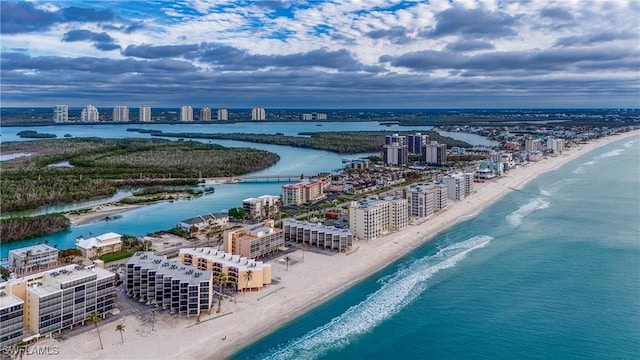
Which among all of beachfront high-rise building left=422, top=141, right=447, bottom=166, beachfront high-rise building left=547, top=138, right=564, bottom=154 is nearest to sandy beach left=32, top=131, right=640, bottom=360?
beachfront high-rise building left=422, top=141, right=447, bottom=166

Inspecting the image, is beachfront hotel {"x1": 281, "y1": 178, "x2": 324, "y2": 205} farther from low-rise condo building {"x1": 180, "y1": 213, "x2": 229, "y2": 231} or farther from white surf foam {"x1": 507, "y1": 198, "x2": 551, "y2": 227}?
white surf foam {"x1": 507, "y1": 198, "x2": 551, "y2": 227}

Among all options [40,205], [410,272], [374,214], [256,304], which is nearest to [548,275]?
[410,272]

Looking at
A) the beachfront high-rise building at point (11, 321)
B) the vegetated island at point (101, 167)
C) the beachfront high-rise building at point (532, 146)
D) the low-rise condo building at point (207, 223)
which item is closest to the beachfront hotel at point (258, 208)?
the low-rise condo building at point (207, 223)

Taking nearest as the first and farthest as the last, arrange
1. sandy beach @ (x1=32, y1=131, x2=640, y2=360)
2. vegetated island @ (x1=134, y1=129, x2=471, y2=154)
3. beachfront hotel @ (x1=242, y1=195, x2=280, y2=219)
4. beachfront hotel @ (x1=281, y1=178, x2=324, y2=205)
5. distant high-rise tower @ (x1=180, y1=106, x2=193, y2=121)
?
sandy beach @ (x1=32, y1=131, x2=640, y2=360) → beachfront hotel @ (x1=242, y1=195, x2=280, y2=219) → beachfront hotel @ (x1=281, y1=178, x2=324, y2=205) → vegetated island @ (x1=134, y1=129, x2=471, y2=154) → distant high-rise tower @ (x1=180, y1=106, x2=193, y2=121)

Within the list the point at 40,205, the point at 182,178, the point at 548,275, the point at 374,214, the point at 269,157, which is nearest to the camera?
the point at 548,275

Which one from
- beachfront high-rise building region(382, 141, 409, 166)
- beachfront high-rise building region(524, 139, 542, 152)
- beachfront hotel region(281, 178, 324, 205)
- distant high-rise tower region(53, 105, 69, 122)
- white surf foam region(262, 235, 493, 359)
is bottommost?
white surf foam region(262, 235, 493, 359)

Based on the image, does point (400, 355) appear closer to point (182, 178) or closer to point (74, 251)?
point (74, 251)

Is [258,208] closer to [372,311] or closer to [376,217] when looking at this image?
[376,217]
